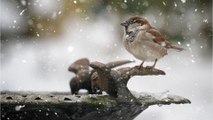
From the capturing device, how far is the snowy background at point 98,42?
418 cm

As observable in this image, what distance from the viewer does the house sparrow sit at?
1970mm

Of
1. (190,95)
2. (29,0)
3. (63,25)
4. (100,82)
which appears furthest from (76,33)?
(100,82)

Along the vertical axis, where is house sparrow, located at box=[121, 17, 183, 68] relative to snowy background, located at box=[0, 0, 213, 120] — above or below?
below

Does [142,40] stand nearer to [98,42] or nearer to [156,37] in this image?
[156,37]

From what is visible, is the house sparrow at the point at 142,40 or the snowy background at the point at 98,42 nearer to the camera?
the house sparrow at the point at 142,40

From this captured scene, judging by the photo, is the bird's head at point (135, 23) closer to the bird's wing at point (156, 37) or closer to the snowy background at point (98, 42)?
the bird's wing at point (156, 37)

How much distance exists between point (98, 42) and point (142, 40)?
3149mm

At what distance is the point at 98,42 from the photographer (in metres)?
5.13

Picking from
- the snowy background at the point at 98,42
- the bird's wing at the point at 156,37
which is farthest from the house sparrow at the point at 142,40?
the snowy background at the point at 98,42

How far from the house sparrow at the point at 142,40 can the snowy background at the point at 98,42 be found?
1.74 meters

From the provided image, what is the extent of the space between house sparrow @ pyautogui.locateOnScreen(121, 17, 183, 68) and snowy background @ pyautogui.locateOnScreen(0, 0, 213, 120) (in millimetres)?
1744

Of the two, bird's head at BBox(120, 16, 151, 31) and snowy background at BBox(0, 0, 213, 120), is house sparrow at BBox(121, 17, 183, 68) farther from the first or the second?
snowy background at BBox(0, 0, 213, 120)

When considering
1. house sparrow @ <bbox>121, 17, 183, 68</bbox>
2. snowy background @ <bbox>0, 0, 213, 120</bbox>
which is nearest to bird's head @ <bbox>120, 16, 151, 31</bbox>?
house sparrow @ <bbox>121, 17, 183, 68</bbox>

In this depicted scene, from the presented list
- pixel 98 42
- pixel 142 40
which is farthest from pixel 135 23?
pixel 98 42
